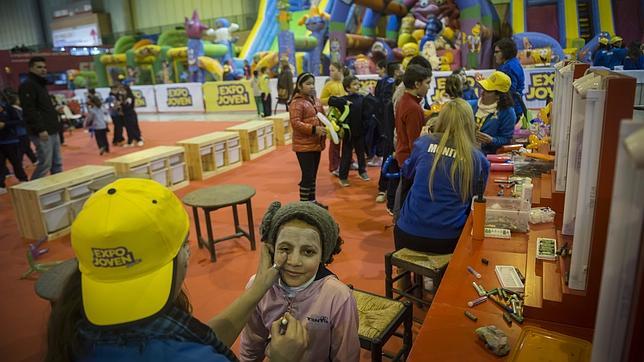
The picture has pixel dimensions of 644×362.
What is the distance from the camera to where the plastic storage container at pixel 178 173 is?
21.8ft

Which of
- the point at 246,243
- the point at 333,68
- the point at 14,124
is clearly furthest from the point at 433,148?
the point at 14,124

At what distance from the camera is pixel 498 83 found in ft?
12.4

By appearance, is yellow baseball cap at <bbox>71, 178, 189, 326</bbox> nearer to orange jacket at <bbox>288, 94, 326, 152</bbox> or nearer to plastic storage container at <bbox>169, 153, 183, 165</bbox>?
orange jacket at <bbox>288, 94, 326, 152</bbox>

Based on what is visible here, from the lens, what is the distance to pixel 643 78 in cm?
658

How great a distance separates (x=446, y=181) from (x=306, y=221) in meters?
1.28

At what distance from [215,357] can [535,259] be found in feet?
5.19

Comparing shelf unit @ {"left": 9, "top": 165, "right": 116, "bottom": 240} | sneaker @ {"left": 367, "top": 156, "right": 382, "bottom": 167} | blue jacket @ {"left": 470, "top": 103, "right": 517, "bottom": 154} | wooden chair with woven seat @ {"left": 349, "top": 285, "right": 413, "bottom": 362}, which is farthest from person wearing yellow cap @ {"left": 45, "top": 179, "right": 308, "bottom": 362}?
sneaker @ {"left": 367, "top": 156, "right": 382, "bottom": 167}

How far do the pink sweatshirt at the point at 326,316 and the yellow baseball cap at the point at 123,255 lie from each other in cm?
73

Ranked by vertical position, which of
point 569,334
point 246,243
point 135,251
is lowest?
point 246,243

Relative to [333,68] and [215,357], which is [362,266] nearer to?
[215,357]

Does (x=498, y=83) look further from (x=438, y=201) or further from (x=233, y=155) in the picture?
(x=233, y=155)

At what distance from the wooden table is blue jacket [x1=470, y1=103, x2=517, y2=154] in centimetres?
170

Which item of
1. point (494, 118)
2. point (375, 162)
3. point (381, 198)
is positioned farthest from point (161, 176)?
point (494, 118)

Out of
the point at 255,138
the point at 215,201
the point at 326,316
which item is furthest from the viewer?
the point at 255,138
